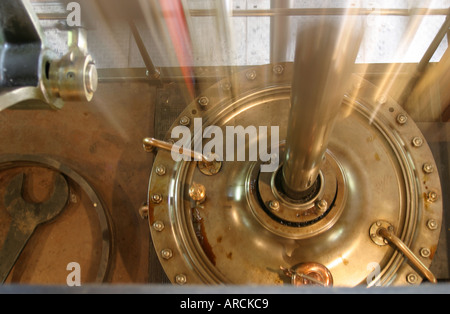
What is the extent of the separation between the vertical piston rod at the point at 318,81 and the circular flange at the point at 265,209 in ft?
1.12

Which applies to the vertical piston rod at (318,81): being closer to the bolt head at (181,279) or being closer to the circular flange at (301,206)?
the circular flange at (301,206)

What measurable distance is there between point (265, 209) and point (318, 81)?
20.9 inches

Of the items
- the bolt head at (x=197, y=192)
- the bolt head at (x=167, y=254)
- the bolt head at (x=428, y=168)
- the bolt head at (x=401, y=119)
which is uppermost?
the bolt head at (x=401, y=119)

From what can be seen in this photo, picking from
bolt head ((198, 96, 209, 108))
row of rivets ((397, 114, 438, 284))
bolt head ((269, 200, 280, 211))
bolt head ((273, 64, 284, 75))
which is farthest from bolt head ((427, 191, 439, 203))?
bolt head ((198, 96, 209, 108))

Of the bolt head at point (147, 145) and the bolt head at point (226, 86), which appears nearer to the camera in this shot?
the bolt head at point (147, 145)

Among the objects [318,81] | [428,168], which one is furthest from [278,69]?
[318,81]

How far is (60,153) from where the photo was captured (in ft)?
4.90

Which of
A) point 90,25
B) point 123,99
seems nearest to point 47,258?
point 123,99

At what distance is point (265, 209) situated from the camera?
1007 millimetres

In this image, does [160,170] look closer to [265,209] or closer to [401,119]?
[265,209]

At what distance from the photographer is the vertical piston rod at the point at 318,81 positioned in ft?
1.61

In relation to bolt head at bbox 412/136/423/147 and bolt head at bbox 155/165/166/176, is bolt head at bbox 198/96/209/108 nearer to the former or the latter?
bolt head at bbox 155/165/166/176

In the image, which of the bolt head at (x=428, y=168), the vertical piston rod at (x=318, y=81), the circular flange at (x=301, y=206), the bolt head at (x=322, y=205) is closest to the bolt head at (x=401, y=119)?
the bolt head at (x=428, y=168)
